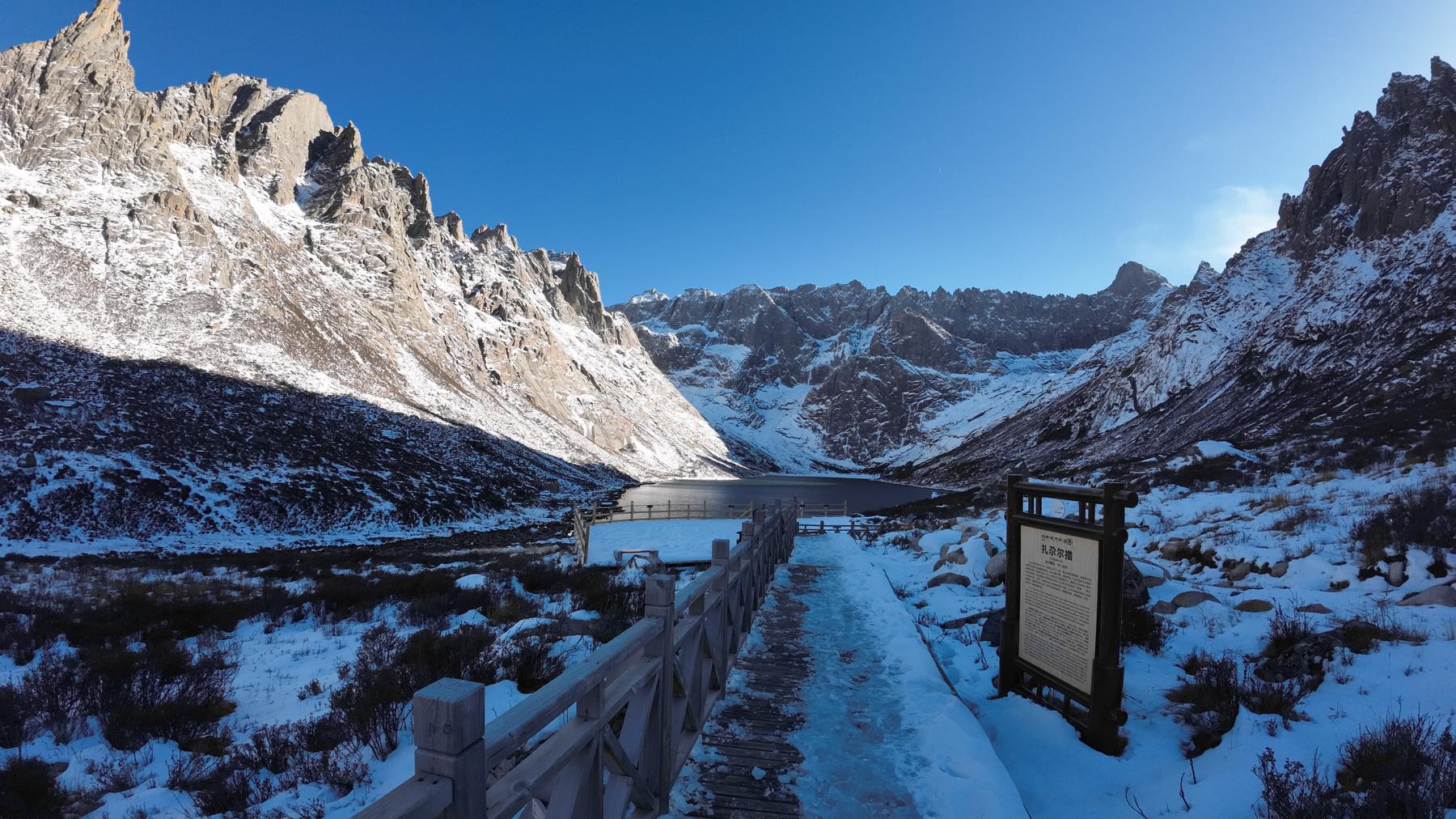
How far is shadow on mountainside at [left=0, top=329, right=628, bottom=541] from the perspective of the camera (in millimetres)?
24391

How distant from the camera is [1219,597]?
25.4 feet

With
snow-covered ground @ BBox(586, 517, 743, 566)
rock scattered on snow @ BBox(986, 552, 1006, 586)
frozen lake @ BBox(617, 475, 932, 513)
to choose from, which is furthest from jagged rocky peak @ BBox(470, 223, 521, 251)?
rock scattered on snow @ BBox(986, 552, 1006, 586)

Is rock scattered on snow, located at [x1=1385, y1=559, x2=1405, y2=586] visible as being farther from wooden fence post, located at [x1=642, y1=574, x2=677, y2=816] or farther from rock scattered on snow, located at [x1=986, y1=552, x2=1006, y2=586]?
wooden fence post, located at [x1=642, y1=574, x2=677, y2=816]

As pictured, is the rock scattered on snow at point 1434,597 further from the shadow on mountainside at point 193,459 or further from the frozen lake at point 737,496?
the frozen lake at point 737,496

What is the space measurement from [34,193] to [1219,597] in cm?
6756

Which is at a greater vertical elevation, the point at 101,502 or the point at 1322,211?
the point at 1322,211

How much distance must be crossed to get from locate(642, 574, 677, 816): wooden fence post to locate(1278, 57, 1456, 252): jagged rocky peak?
99.4 m

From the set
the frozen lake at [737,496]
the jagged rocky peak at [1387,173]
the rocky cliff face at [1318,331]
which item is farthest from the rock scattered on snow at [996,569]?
the jagged rocky peak at [1387,173]

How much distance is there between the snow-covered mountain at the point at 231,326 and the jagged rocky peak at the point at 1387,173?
99351 millimetres

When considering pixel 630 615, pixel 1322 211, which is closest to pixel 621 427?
pixel 630 615

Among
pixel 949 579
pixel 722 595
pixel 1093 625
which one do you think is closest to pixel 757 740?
pixel 722 595

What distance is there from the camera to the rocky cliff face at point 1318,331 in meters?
44.7

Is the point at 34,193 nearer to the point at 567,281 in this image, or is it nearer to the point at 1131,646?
the point at 1131,646

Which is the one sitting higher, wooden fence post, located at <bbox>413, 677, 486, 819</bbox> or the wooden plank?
wooden fence post, located at <bbox>413, 677, 486, 819</bbox>
